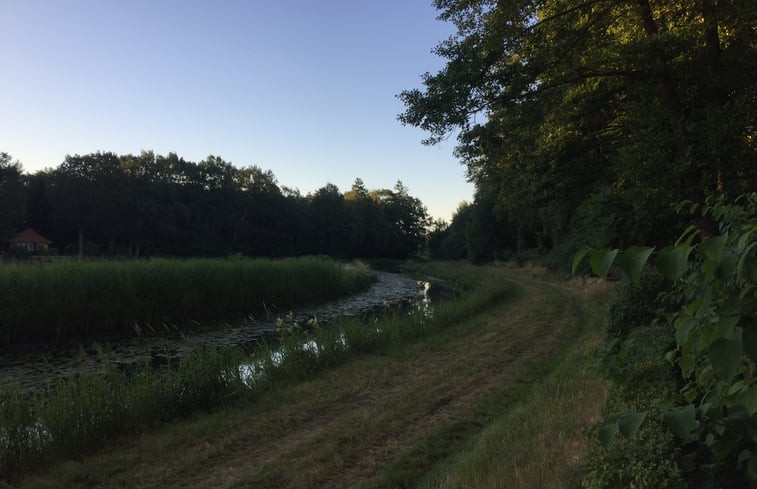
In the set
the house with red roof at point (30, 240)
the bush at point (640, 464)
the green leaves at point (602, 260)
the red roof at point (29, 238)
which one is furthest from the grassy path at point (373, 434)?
the red roof at point (29, 238)

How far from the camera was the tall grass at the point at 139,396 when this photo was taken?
529 cm

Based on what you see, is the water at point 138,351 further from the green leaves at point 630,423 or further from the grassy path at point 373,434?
the green leaves at point 630,423

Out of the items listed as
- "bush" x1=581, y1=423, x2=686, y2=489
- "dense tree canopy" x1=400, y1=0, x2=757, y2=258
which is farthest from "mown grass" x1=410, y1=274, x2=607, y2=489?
"dense tree canopy" x1=400, y1=0, x2=757, y2=258

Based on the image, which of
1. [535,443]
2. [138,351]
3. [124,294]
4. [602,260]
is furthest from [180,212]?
[602,260]

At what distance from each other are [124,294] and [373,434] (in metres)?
13.2

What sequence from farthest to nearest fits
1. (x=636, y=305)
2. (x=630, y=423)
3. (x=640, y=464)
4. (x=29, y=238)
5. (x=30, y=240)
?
(x=29, y=238)
(x=30, y=240)
(x=636, y=305)
(x=640, y=464)
(x=630, y=423)

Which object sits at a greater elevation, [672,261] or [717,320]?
[672,261]

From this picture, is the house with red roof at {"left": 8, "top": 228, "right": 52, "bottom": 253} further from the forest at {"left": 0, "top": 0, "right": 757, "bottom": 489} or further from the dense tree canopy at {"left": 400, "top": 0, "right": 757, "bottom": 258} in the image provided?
the dense tree canopy at {"left": 400, "top": 0, "right": 757, "bottom": 258}

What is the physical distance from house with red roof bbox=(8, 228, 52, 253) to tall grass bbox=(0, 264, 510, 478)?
4973 cm

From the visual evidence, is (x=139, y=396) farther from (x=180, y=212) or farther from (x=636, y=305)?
(x=180, y=212)

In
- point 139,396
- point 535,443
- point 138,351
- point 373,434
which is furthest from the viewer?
point 138,351

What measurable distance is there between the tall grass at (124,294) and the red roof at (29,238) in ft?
127

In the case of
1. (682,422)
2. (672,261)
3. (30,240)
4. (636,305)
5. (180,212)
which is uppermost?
(180,212)

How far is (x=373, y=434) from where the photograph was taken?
5.46 metres
